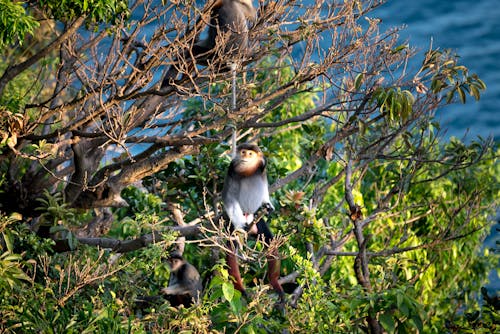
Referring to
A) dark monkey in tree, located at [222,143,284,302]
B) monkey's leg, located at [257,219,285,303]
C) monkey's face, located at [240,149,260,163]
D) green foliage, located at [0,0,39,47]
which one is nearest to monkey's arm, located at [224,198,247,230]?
dark monkey in tree, located at [222,143,284,302]

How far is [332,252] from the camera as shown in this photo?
18.1 ft

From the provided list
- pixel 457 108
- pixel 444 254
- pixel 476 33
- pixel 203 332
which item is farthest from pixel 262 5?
pixel 476 33

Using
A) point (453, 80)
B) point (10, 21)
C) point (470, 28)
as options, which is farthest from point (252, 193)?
point (470, 28)

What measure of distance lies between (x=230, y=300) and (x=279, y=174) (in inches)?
78.3

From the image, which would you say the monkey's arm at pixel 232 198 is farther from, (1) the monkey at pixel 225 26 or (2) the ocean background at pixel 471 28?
(2) the ocean background at pixel 471 28

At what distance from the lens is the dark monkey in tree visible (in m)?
5.12

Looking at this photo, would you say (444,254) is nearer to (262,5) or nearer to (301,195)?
(301,195)

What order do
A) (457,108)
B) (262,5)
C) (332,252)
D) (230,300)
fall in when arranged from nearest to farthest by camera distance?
(230,300), (262,5), (332,252), (457,108)

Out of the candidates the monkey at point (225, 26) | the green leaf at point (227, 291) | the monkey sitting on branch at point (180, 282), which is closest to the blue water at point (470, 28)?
the monkey at point (225, 26)

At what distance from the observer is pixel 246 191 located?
515 centimetres

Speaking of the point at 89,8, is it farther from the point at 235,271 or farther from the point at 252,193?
the point at 235,271

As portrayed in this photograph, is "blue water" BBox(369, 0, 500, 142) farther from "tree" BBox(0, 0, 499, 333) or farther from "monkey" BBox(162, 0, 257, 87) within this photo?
"monkey" BBox(162, 0, 257, 87)

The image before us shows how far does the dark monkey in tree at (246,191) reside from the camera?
5125 mm

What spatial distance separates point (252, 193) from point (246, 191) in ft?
0.17
